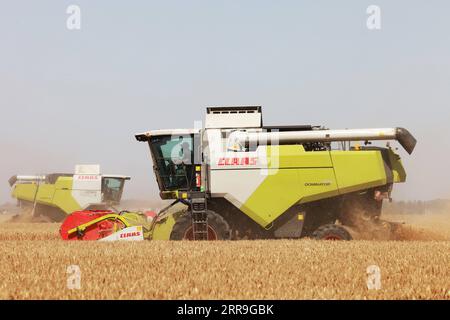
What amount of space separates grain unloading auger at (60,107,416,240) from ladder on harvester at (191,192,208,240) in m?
0.02

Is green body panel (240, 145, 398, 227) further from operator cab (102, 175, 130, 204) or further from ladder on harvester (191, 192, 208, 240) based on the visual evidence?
operator cab (102, 175, 130, 204)

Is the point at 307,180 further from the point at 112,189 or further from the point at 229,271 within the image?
the point at 112,189

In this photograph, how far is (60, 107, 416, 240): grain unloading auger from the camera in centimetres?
1022

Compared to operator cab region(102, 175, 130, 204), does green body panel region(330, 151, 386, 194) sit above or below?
above

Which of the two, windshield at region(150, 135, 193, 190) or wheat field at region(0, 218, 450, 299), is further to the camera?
windshield at region(150, 135, 193, 190)

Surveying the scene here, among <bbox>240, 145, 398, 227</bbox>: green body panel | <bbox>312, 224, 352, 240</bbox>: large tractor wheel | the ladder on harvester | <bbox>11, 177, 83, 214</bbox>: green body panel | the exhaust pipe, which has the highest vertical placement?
the exhaust pipe

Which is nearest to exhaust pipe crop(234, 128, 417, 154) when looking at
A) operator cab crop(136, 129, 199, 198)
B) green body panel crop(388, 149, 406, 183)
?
green body panel crop(388, 149, 406, 183)

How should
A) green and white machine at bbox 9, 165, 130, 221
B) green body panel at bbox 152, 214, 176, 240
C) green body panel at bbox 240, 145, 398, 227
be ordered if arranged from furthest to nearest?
green and white machine at bbox 9, 165, 130, 221, green body panel at bbox 152, 214, 176, 240, green body panel at bbox 240, 145, 398, 227

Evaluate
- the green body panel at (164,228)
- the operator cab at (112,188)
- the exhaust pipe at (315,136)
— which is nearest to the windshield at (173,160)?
the green body panel at (164,228)

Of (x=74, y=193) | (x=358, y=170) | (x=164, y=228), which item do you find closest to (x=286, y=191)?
(x=358, y=170)

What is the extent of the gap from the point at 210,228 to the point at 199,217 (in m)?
0.30

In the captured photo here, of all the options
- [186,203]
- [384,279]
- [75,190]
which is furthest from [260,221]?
[75,190]

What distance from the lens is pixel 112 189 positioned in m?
23.0

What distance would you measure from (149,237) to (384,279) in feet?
20.0
